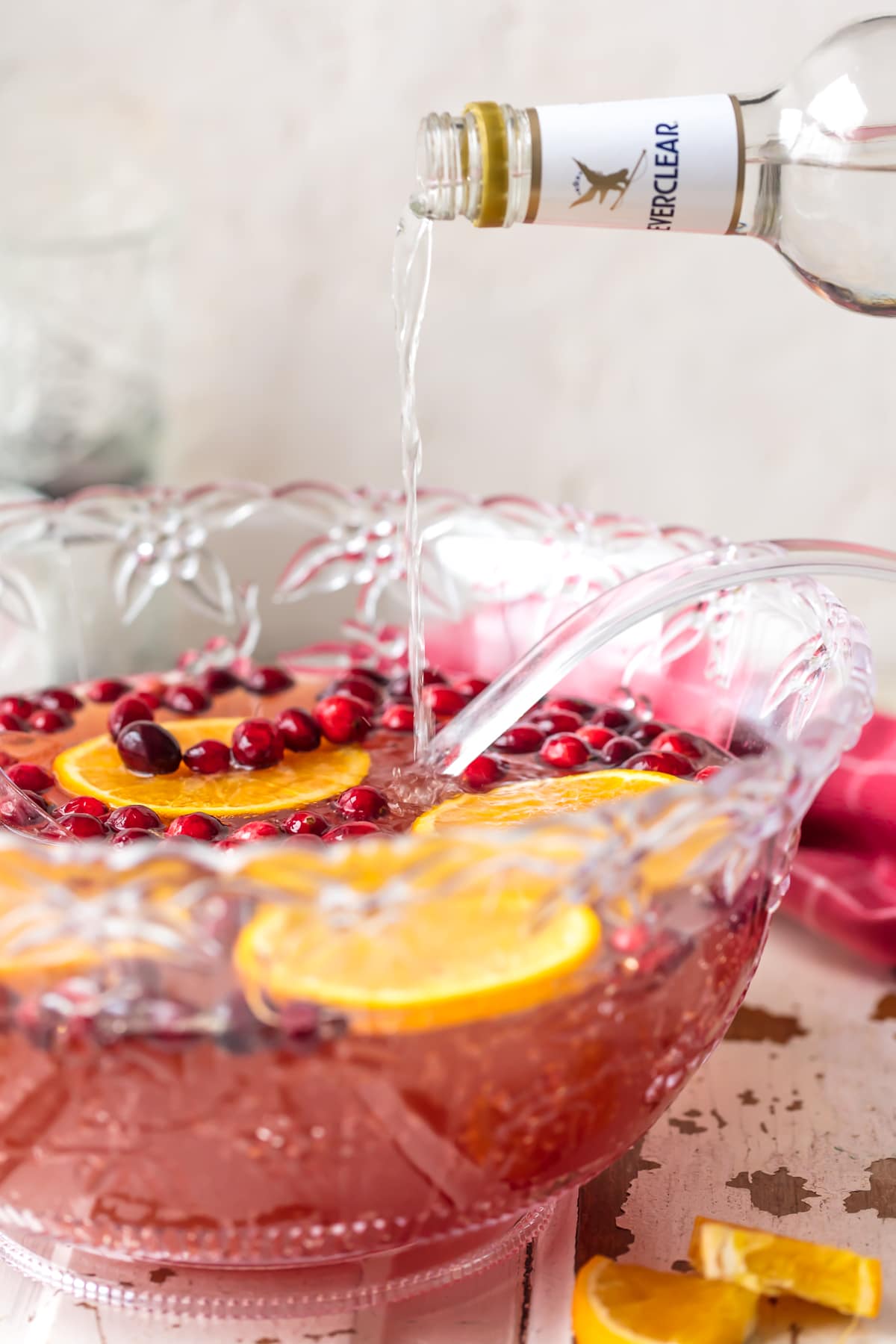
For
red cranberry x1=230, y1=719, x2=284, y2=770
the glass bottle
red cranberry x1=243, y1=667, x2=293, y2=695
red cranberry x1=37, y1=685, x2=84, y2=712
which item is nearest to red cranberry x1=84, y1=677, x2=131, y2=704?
red cranberry x1=37, y1=685, x2=84, y2=712

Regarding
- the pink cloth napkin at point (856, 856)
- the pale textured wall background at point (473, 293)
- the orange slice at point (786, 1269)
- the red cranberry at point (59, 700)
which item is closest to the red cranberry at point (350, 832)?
the orange slice at point (786, 1269)

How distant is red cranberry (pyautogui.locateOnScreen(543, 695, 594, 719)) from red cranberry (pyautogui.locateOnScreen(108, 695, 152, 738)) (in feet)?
1.15

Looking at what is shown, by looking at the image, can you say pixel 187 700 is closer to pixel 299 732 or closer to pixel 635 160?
pixel 299 732

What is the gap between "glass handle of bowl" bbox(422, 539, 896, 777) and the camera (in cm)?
102

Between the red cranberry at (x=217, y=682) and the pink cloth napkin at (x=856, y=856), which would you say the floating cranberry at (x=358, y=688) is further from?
the pink cloth napkin at (x=856, y=856)

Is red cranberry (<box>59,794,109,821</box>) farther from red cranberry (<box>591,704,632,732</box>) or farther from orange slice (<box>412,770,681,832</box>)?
red cranberry (<box>591,704,632,732</box>)

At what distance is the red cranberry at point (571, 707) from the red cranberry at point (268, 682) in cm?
26

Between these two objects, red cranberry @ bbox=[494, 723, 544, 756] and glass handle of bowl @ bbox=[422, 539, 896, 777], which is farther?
red cranberry @ bbox=[494, 723, 544, 756]

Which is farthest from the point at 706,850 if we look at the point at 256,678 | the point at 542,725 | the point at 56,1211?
the point at 256,678

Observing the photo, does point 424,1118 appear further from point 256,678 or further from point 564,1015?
point 256,678

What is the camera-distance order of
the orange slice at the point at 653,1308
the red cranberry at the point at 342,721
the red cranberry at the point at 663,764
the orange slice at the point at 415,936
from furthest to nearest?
1. the red cranberry at the point at 342,721
2. the red cranberry at the point at 663,764
3. the orange slice at the point at 653,1308
4. the orange slice at the point at 415,936

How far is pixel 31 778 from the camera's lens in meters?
1.14

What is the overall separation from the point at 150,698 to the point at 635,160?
67 cm

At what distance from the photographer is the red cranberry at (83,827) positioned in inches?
39.4
